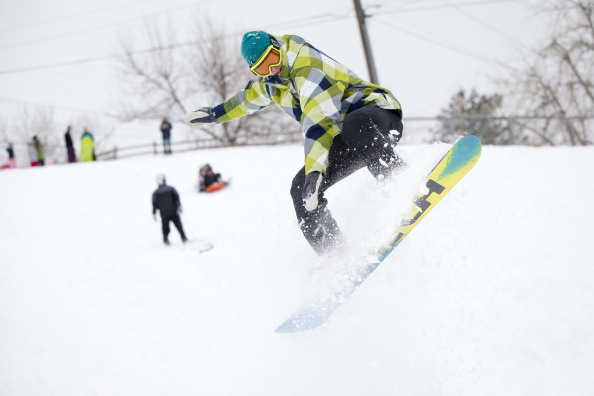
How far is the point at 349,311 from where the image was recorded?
9.29 ft

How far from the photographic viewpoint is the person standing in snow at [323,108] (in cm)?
243

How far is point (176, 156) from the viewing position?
1378cm

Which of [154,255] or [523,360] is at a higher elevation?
[523,360]

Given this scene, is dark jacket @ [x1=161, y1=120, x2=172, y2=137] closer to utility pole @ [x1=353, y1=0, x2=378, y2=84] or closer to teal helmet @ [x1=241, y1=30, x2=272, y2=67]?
utility pole @ [x1=353, y1=0, x2=378, y2=84]

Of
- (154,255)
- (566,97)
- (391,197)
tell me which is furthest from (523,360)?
(566,97)

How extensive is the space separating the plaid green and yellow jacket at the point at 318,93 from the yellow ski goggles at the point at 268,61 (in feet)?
0.17

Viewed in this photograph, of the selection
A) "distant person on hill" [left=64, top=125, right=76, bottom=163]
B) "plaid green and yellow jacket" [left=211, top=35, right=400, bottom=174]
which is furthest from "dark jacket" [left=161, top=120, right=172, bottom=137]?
"plaid green and yellow jacket" [left=211, top=35, right=400, bottom=174]

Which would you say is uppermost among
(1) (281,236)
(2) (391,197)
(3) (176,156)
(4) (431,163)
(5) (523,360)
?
Answer: (4) (431,163)

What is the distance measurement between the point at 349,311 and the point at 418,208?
921 mm

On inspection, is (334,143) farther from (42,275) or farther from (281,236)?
(42,275)

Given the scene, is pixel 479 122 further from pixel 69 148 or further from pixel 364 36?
pixel 69 148

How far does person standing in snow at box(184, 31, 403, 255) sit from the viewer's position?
7.96ft

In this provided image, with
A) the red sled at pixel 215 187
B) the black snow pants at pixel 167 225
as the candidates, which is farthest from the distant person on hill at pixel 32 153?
the black snow pants at pixel 167 225

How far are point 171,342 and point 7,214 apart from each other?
5654mm
